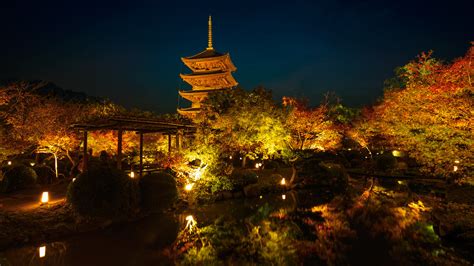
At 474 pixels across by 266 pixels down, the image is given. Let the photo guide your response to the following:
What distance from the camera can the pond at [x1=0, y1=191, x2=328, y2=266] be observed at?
20.6ft

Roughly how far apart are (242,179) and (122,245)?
25.6 ft

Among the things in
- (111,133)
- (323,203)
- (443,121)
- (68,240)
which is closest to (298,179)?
(323,203)

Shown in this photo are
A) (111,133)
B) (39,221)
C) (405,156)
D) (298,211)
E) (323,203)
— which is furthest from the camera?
(405,156)

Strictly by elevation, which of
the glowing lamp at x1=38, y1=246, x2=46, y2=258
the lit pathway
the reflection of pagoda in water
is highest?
the reflection of pagoda in water

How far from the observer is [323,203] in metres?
12.7

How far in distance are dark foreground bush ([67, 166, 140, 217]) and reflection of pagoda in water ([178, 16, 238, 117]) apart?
53.1 feet

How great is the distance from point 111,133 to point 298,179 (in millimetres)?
11665

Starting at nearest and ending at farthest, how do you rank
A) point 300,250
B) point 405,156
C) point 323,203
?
point 300,250, point 323,203, point 405,156

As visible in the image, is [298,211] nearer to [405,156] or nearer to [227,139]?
[227,139]

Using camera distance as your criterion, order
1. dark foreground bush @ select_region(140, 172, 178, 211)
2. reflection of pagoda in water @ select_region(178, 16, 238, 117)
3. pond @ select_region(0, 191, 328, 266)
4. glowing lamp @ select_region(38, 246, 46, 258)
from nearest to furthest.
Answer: pond @ select_region(0, 191, 328, 266), glowing lamp @ select_region(38, 246, 46, 258), dark foreground bush @ select_region(140, 172, 178, 211), reflection of pagoda in water @ select_region(178, 16, 238, 117)

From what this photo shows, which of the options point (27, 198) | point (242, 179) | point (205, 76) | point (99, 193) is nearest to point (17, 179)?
point (27, 198)

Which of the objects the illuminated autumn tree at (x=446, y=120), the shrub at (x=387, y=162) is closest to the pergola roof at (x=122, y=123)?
the illuminated autumn tree at (x=446, y=120)

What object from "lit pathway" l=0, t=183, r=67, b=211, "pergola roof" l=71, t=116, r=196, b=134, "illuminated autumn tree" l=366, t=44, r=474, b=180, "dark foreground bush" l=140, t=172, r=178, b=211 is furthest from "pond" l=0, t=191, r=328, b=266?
"illuminated autumn tree" l=366, t=44, r=474, b=180

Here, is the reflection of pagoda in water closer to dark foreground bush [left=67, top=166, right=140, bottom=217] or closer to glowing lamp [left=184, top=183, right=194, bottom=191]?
glowing lamp [left=184, top=183, right=194, bottom=191]
